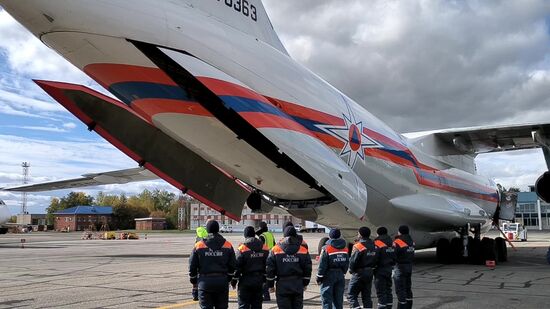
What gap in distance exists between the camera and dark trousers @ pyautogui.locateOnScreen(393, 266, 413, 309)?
22.6 ft

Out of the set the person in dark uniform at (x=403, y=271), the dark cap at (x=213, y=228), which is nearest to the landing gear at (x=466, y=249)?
the person in dark uniform at (x=403, y=271)

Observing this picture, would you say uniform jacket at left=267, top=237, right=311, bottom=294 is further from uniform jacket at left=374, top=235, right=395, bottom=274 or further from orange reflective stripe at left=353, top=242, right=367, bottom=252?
uniform jacket at left=374, top=235, right=395, bottom=274

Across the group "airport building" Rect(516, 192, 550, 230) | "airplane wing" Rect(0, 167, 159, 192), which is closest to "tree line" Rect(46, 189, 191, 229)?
"airport building" Rect(516, 192, 550, 230)

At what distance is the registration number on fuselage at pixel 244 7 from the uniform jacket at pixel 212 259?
3.13 metres

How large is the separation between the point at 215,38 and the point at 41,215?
127239 mm

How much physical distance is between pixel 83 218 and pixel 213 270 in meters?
89.1

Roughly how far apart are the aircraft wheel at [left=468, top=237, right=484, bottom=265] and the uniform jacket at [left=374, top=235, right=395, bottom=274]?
321 inches

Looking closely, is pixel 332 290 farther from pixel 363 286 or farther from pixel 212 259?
pixel 212 259

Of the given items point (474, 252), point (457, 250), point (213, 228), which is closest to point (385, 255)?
point (213, 228)

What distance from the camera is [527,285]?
32.7 ft

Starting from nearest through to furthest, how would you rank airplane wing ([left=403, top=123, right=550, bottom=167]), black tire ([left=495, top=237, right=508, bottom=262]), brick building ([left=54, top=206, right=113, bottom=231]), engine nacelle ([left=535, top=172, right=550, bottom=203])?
engine nacelle ([left=535, top=172, right=550, bottom=203]), airplane wing ([left=403, top=123, right=550, bottom=167]), black tire ([left=495, top=237, right=508, bottom=262]), brick building ([left=54, top=206, right=113, bottom=231])

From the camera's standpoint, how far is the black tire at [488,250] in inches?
543

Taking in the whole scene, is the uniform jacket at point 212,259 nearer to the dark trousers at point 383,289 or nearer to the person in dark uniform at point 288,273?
the person in dark uniform at point 288,273

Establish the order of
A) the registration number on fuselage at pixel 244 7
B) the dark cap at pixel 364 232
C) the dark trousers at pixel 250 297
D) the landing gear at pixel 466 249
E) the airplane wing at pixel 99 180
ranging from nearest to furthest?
1. the dark trousers at pixel 250 297
2. the registration number on fuselage at pixel 244 7
3. the dark cap at pixel 364 232
4. the airplane wing at pixel 99 180
5. the landing gear at pixel 466 249
